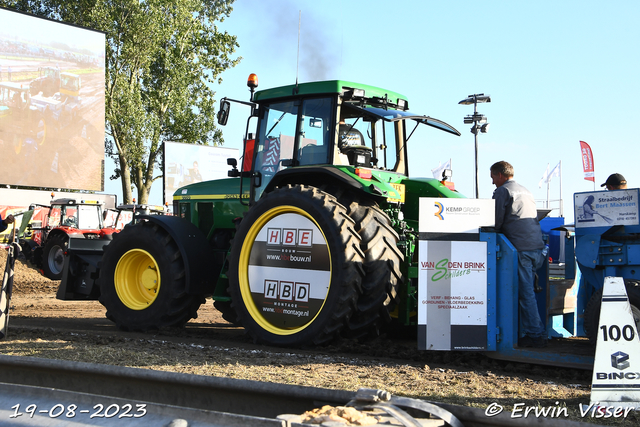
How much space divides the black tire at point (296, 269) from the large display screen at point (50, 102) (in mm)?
23353

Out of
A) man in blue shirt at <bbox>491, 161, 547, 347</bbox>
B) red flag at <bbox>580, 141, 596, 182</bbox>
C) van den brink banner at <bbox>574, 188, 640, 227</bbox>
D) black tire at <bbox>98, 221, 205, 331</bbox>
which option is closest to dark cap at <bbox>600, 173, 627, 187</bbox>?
van den brink banner at <bbox>574, 188, 640, 227</bbox>

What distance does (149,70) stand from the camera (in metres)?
32.9

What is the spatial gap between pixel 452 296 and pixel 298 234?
181cm

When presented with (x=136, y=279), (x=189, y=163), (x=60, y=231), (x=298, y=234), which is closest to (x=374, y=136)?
(x=298, y=234)

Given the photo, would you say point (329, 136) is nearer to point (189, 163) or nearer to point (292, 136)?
point (292, 136)

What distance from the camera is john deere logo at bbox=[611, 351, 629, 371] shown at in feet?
14.0

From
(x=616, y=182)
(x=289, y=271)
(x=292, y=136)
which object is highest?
(x=292, y=136)

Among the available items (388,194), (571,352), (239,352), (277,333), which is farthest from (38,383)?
(571,352)

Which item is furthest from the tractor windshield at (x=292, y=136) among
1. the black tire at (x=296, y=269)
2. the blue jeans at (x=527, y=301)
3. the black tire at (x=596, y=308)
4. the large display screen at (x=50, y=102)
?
the large display screen at (x=50, y=102)

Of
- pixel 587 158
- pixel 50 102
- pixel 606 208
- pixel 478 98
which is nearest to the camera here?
pixel 606 208

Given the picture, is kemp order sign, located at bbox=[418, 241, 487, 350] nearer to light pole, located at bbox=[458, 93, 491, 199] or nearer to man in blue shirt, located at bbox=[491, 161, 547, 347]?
man in blue shirt, located at bbox=[491, 161, 547, 347]

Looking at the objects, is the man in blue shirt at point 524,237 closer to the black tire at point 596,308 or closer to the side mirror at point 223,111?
the black tire at point 596,308

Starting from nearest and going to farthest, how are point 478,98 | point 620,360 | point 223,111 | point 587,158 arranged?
point 620,360
point 223,111
point 478,98
point 587,158

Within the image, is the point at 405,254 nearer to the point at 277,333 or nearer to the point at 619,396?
the point at 277,333
